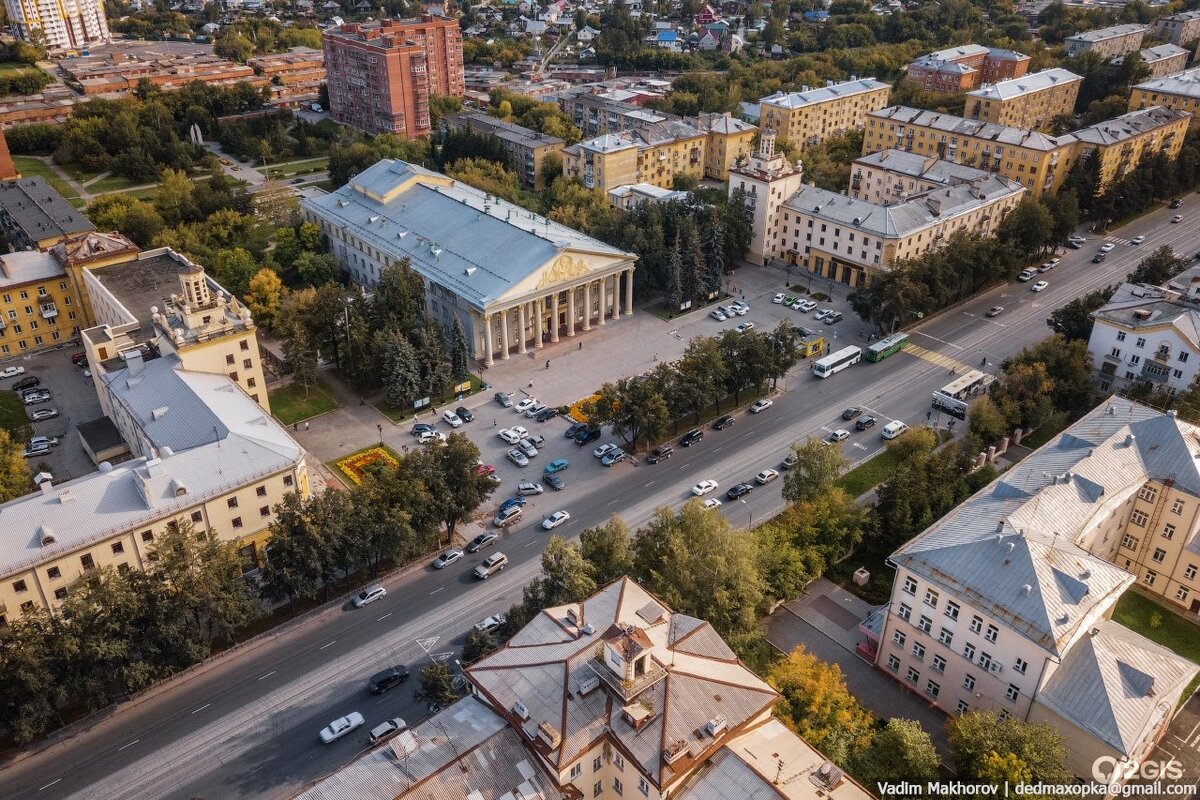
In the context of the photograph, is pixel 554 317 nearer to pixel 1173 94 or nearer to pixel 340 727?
pixel 340 727

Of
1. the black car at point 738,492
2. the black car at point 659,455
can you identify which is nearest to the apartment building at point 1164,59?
the black car at point 659,455

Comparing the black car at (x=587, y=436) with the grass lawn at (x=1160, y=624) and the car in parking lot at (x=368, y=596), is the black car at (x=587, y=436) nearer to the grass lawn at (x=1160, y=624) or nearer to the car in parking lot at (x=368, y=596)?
the car in parking lot at (x=368, y=596)

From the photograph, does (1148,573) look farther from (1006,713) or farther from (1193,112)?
(1193,112)

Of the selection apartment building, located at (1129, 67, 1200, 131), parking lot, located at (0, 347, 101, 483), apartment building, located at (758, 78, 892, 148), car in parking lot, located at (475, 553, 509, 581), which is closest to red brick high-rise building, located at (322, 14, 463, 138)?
apartment building, located at (758, 78, 892, 148)

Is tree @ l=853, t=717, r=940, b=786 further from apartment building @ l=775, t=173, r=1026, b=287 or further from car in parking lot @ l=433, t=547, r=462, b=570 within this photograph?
apartment building @ l=775, t=173, r=1026, b=287

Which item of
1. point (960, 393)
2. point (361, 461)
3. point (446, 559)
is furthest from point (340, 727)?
point (960, 393)
